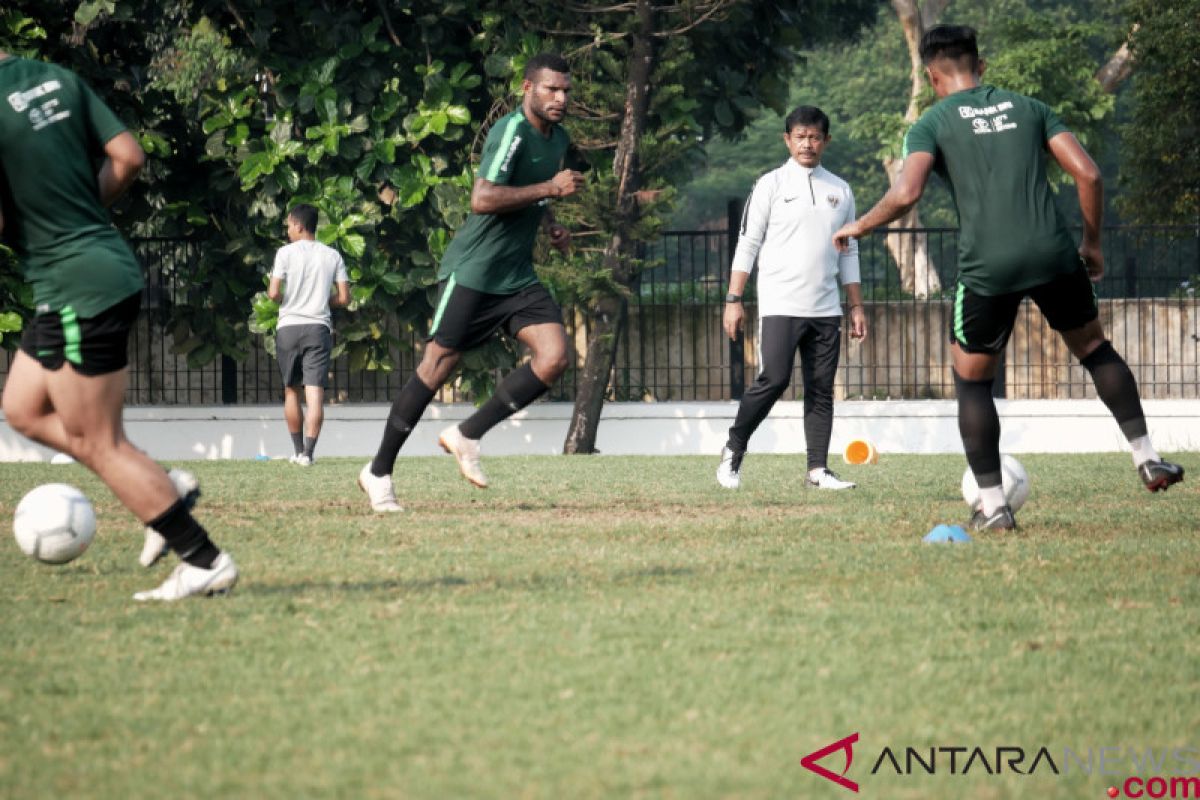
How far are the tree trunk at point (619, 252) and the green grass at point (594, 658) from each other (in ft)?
31.5

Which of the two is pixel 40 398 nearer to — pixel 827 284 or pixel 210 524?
pixel 210 524

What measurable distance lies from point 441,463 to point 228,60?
11.9 metres

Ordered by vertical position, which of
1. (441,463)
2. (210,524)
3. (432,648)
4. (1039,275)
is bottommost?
(441,463)

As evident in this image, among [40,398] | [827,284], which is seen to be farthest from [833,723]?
[827,284]

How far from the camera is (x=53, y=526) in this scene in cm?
668

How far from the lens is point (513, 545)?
25.2 feet

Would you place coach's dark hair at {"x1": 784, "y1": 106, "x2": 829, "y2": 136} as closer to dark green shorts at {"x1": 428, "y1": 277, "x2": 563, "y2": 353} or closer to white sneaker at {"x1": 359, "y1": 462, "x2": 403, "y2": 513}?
dark green shorts at {"x1": 428, "y1": 277, "x2": 563, "y2": 353}

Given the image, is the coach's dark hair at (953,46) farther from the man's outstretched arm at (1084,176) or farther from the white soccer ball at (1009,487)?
the white soccer ball at (1009,487)

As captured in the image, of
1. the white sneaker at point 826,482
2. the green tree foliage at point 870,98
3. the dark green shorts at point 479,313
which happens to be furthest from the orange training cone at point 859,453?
the green tree foliage at point 870,98

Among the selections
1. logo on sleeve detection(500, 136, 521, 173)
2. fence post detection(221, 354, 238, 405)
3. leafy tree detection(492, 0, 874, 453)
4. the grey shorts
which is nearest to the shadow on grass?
logo on sleeve detection(500, 136, 521, 173)

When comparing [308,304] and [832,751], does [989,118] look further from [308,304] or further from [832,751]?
[308,304]

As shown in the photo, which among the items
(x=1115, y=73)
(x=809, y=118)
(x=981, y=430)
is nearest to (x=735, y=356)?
(x=809, y=118)

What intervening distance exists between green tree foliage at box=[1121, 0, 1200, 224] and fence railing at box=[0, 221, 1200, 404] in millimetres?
1491

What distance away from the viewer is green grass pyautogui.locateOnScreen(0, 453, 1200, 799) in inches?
145
